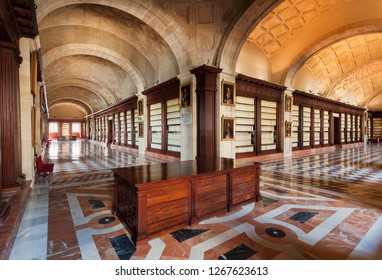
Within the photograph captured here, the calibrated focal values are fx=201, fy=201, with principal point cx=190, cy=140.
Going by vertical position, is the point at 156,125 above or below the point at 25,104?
below

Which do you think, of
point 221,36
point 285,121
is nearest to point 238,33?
point 221,36

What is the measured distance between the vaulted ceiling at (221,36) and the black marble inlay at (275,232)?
627 centimetres

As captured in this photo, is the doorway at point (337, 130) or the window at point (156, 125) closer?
the window at point (156, 125)

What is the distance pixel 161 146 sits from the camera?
10.3 m

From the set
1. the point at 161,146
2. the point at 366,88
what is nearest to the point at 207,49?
the point at 161,146

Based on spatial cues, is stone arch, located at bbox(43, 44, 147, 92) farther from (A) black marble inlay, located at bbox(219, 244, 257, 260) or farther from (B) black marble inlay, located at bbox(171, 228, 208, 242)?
(A) black marble inlay, located at bbox(219, 244, 257, 260)

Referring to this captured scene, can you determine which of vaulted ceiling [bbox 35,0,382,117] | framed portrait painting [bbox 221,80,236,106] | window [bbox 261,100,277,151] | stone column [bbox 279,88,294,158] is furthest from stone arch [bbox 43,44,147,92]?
stone column [bbox 279,88,294,158]

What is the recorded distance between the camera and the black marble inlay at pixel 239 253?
2070 millimetres

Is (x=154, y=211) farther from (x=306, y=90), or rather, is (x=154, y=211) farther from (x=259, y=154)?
(x=306, y=90)

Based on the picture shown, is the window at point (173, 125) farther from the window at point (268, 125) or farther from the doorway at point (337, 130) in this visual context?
the doorway at point (337, 130)

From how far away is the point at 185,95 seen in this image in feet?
A: 26.2

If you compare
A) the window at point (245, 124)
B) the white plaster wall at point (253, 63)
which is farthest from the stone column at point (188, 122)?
the white plaster wall at point (253, 63)

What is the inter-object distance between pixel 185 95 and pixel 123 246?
6482 millimetres

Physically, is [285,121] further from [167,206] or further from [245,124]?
[167,206]
